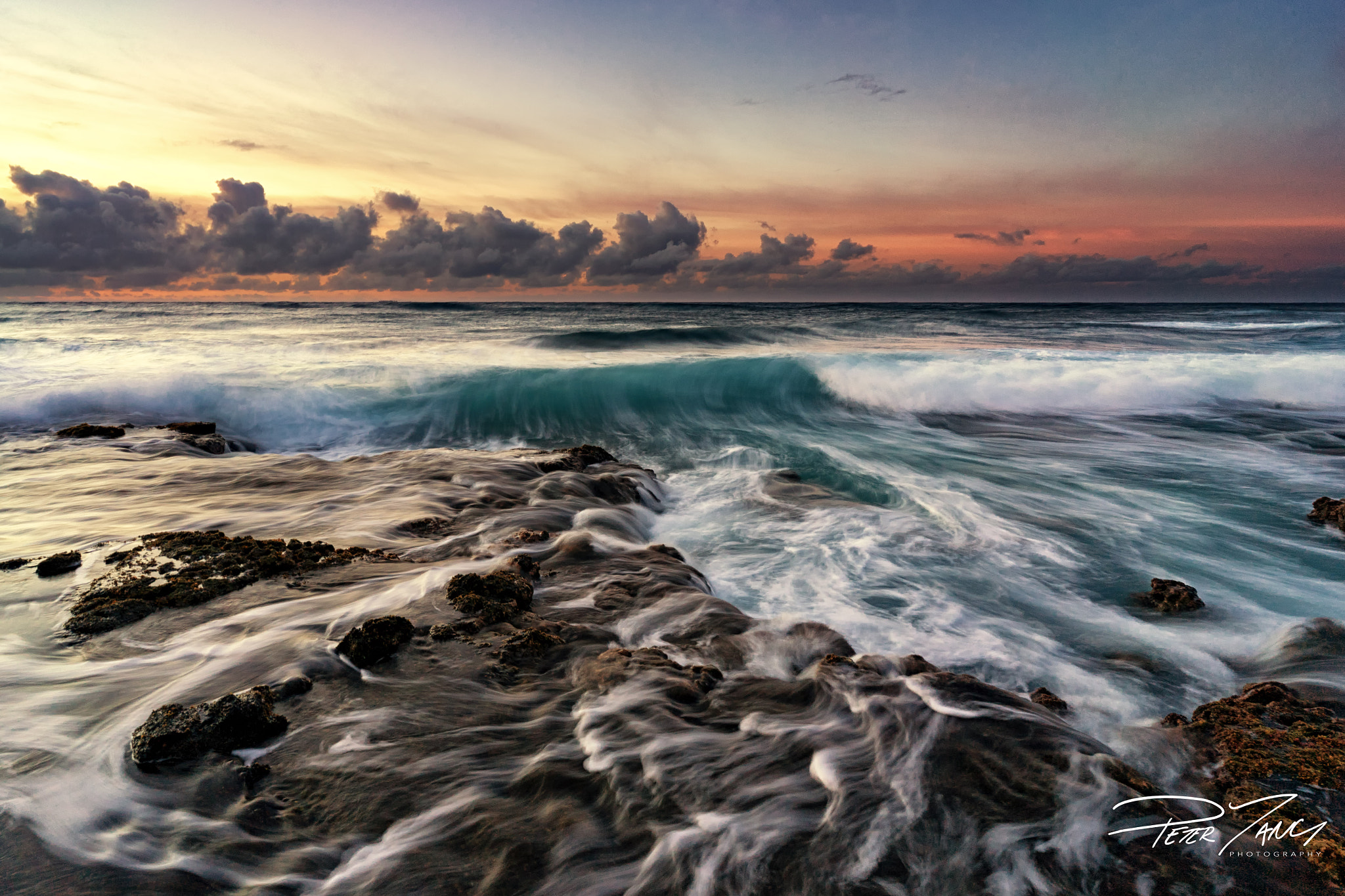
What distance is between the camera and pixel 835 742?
282 cm

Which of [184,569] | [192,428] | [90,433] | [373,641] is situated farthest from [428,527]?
[90,433]

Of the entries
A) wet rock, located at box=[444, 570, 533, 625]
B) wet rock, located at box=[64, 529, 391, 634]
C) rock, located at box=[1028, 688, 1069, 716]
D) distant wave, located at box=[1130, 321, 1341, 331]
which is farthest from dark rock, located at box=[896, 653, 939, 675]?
distant wave, located at box=[1130, 321, 1341, 331]

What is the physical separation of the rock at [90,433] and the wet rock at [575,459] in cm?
705

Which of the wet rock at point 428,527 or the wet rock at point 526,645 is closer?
the wet rock at point 526,645

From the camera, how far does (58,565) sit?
14.2ft

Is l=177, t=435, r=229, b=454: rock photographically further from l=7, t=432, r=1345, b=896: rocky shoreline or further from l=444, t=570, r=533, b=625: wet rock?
l=444, t=570, r=533, b=625: wet rock

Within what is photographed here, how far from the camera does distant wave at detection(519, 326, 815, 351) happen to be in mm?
25609

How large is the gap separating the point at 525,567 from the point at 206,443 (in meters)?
7.44

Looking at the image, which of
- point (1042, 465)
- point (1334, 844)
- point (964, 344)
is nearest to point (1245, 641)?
point (1334, 844)

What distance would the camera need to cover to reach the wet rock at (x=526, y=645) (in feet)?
11.3

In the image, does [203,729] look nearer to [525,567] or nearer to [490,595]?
[490,595]

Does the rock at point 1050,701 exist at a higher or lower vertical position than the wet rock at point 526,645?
lower

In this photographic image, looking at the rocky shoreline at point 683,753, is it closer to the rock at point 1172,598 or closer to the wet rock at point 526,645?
the wet rock at point 526,645

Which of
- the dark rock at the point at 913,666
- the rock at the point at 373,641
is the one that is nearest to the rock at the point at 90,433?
the rock at the point at 373,641
